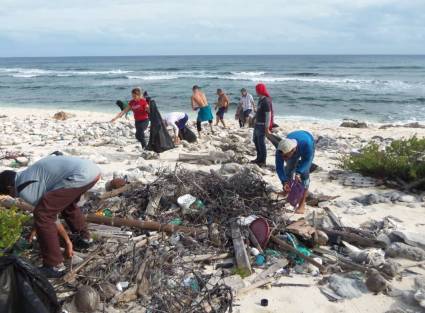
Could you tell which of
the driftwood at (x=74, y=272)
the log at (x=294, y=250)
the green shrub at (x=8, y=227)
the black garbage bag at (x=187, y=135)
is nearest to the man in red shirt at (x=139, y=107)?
the black garbage bag at (x=187, y=135)

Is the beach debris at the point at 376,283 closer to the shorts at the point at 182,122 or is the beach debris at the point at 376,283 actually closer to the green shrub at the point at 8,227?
the green shrub at the point at 8,227

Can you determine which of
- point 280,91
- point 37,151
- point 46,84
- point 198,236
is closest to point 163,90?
point 280,91

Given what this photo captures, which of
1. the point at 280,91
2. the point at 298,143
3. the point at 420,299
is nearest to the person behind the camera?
the point at 420,299

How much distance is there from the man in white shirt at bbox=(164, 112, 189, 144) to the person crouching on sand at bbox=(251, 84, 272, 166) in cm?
265

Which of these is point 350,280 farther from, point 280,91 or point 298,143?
→ point 280,91

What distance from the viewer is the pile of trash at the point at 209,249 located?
3.99 meters

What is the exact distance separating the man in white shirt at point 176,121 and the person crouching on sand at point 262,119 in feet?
8.68

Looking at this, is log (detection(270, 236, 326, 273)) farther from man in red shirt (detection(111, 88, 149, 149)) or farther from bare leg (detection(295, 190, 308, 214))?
man in red shirt (detection(111, 88, 149, 149))

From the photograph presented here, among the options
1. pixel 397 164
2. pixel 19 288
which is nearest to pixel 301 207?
pixel 397 164

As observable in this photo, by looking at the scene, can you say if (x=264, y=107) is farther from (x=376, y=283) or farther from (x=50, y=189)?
(x=50, y=189)

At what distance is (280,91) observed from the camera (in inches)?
1291

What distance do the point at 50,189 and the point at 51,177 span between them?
11cm

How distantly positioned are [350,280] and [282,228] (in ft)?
3.58

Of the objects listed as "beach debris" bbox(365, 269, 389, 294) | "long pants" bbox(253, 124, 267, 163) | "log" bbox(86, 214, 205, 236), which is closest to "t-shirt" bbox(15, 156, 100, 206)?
"log" bbox(86, 214, 205, 236)
